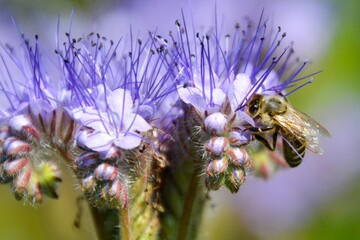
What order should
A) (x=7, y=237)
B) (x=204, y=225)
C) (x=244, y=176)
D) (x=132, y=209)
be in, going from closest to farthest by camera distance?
(x=244, y=176) → (x=132, y=209) → (x=204, y=225) → (x=7, y=237)

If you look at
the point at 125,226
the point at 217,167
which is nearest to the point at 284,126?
the point at 217,167

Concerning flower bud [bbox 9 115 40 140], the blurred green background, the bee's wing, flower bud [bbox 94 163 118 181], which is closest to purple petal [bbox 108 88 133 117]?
flower bud [bbox 94 163 118 181]

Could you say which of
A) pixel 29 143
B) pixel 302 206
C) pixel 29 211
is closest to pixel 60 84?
pixel 29 143

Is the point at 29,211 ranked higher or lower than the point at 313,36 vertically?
lower

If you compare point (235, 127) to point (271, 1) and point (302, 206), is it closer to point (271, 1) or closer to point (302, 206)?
point (302, 206)

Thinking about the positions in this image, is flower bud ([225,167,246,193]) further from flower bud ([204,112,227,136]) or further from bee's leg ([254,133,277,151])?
bee's leg ([254,133,277,151])

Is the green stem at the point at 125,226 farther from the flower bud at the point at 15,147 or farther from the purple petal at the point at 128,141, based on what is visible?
the flower bud at the point at 15,147

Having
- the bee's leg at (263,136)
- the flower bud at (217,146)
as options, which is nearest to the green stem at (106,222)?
the flower bud at (217,146)

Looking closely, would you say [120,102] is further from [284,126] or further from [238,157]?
[284,126]
